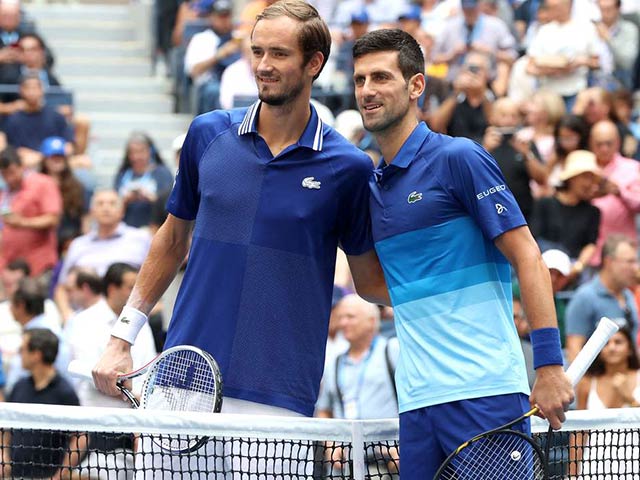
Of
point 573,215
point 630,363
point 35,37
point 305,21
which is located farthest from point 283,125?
point 35,37

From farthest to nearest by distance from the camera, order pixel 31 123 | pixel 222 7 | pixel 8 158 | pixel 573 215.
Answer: pixel 222 7 → pixel 31 123 → pixel 8 158 → pixel 573 215

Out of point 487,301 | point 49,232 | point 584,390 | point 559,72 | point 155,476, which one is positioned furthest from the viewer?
point 559,72

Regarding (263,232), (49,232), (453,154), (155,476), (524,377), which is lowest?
(49,232)

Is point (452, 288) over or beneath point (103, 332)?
over

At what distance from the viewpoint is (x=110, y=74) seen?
1705 centimetres

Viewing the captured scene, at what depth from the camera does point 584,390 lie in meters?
7.93

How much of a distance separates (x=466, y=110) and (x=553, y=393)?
779cm

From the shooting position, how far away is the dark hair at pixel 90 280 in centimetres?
914

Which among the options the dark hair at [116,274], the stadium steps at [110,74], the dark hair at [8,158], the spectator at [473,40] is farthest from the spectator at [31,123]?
the dark hair at [116,274]

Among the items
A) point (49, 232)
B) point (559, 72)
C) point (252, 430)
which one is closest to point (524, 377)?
point (252, 430)

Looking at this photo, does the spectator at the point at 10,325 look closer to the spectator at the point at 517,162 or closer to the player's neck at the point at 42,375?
the player's neck at the point at 42,375

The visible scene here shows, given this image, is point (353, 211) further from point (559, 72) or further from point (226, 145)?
point (559, 72)

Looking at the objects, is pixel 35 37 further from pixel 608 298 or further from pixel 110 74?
pixel 608 298

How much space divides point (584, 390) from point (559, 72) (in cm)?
535
